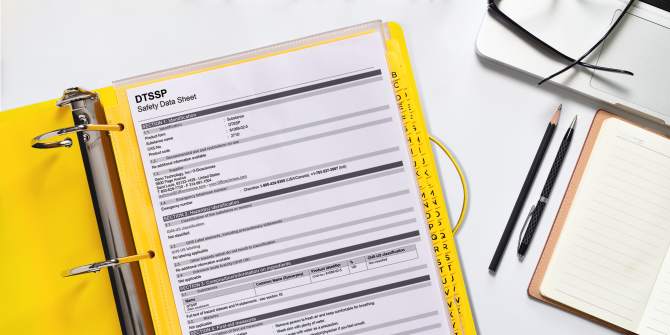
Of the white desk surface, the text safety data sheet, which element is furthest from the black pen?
the text safety data sheet

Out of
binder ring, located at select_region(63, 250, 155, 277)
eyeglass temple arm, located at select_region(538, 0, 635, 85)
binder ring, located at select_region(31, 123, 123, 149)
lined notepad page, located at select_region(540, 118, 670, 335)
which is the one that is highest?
binder ring, located at select_region(31, 123, 123, 149)

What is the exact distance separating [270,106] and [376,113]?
0.13 metres

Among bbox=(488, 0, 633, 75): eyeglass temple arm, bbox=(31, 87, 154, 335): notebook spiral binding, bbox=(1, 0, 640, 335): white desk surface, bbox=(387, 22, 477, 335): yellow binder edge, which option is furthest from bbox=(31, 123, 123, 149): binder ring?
bbox=(488, 0, 633, 75): eyeglass temple arm

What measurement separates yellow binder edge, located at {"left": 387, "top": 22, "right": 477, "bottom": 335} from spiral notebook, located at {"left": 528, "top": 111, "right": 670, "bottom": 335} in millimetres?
105

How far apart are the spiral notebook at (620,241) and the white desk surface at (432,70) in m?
0.03

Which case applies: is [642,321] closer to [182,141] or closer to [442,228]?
[442,228]

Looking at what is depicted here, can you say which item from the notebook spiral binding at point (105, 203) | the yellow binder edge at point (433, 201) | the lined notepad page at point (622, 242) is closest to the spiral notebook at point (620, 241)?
the lined notepad page at point (622, 242)

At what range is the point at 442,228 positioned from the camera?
63cm

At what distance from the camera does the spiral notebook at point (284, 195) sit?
2.03 ft

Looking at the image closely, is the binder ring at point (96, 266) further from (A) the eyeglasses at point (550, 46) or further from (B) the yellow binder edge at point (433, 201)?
(A) the eyeglasses at point (550, 46)

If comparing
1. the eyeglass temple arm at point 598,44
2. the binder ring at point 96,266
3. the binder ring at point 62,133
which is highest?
the binder ring at point 62,133

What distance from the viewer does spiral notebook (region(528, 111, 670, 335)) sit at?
634 millimetres

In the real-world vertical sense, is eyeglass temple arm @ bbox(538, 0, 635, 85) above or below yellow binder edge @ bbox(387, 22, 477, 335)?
above

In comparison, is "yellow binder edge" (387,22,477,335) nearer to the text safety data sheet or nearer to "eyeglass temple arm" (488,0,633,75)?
the text safety data sheet
